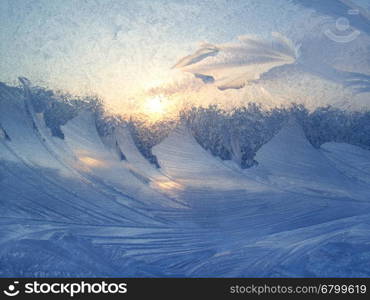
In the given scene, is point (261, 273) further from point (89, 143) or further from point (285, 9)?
point (285, 9)

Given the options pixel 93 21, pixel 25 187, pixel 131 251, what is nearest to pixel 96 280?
pixel 131 251

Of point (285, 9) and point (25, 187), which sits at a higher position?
point (285, 9)

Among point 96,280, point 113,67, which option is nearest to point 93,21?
point 113,67

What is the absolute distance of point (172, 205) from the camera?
182cm

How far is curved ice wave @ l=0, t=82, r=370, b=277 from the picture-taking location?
173 centimetres

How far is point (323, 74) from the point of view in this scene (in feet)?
6.05

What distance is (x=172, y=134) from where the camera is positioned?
186 centimetres

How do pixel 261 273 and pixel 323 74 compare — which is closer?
pixel 261 273

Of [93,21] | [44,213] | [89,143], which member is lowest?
[44,213]

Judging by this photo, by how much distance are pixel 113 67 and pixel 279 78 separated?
701 mm

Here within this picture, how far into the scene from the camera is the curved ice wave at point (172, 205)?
1.73 m

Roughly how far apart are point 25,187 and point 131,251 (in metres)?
0.52

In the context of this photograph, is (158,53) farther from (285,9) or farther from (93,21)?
(285,9)

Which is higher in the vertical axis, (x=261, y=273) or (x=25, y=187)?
(x=25, y=187)
